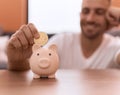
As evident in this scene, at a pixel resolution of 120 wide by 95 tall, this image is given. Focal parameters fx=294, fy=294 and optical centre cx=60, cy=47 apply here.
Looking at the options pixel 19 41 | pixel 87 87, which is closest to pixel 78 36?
pixel 19 41

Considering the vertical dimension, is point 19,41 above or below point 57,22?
above

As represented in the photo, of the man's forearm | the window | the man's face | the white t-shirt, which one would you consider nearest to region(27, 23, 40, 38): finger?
the man's forearm

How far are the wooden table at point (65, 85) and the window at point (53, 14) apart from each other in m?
2.85

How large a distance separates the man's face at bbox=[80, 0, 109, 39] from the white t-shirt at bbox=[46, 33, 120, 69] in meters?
0.06

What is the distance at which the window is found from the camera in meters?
3.77

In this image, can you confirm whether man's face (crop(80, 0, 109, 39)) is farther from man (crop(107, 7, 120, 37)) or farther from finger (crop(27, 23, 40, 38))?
finger (crop(27, 23, 40, 38))

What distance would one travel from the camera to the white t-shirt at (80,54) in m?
1.52

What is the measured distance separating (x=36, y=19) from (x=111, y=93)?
321 centimetres

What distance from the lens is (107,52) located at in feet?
5.05

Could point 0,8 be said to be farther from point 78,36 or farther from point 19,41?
point 19,41

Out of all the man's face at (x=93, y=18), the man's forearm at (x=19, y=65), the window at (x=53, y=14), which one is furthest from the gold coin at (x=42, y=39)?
the window at (x=53, y=14)

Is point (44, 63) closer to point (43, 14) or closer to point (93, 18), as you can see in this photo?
point (93, 18)

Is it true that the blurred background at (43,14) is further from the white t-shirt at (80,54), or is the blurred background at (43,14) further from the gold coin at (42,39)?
the gold coin at (42,39)

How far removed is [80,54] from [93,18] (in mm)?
211
